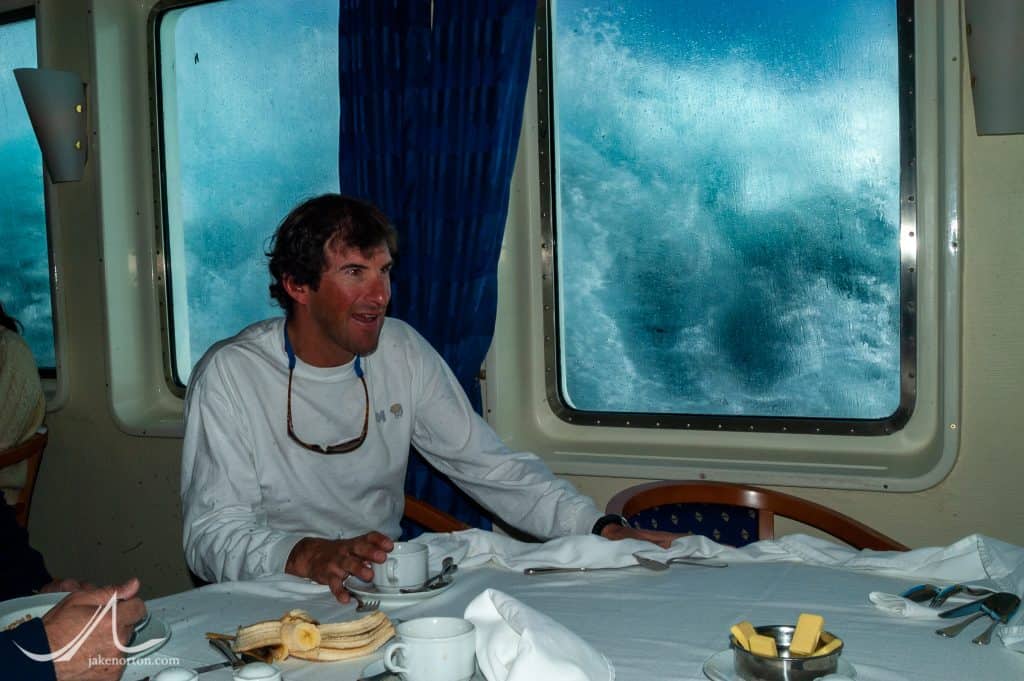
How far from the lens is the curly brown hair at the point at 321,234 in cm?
274

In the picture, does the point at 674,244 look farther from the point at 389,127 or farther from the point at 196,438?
the point at 196,438

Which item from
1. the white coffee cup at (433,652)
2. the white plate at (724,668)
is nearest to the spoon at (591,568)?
the white plate at (724,668)

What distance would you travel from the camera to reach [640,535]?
2.14 metres

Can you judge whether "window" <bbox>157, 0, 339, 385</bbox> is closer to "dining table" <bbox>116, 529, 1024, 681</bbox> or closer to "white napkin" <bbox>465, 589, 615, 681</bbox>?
"dining table" <bbox>116, 529, 1024, 681</bbox>

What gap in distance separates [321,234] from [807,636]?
1.85 metres

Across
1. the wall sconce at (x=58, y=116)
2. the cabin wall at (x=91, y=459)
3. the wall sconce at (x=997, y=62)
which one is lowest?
the cabin wall at (x=91, y=459)

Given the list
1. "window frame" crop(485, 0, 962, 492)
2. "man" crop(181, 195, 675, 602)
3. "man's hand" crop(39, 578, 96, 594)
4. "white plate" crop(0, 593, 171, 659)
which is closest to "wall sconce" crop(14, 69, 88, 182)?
"man" crop(181, 195, 675, 602)

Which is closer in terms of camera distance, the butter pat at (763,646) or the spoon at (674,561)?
the butter pat at (763,646)

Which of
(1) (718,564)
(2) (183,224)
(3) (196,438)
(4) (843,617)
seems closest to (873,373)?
(1) (718,564)

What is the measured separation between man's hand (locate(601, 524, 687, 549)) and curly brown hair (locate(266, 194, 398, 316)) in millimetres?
1069

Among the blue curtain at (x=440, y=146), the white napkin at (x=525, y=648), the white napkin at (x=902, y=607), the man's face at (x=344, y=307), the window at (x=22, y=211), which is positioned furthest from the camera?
the window at (x=22, y=211)

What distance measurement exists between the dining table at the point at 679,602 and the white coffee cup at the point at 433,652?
14 cm

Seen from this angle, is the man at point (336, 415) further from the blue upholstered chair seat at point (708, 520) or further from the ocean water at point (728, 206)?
the ocean water at point (728, 206)

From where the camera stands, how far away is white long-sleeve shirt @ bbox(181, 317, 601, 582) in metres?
2.39
